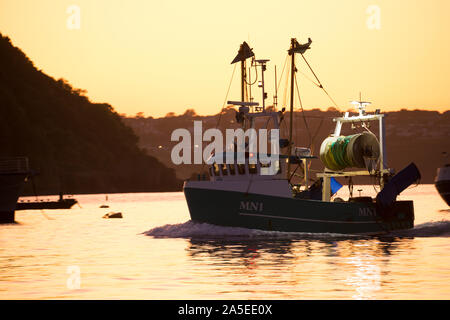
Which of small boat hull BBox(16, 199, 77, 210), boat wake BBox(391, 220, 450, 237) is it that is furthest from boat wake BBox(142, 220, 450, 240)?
small boat hull BBox(16, 199, 77, 210)

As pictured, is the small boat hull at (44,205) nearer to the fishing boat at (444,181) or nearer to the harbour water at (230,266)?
the fishing boat at (444,181)

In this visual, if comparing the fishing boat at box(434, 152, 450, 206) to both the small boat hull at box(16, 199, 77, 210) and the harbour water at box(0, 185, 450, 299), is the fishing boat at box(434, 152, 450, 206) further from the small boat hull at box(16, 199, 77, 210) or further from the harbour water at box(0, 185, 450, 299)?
the small boat hull at box(16, 199, 77, 210)

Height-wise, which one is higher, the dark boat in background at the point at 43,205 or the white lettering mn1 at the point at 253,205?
the white lettering mn1 at the point at 253,205

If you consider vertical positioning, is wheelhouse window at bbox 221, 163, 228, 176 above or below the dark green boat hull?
above

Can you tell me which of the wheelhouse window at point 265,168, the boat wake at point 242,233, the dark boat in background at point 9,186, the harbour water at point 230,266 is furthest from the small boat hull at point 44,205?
the wheelhouse window at point 265,168

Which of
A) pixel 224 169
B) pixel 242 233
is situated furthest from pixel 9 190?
pixel 242 233

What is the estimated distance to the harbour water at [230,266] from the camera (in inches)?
1148

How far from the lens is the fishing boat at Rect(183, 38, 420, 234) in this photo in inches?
2114

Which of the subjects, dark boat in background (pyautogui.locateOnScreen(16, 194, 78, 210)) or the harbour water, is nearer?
the harbour water

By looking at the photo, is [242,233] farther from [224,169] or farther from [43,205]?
[43,205]

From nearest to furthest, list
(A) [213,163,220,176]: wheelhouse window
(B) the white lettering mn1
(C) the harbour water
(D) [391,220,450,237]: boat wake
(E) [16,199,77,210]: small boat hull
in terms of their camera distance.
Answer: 1. (C) the harbour water
2. (B) the white lettering mn1
3. (A) [213,163,220,176]: wheelhouse window
4. (D) [391,220,450,237]: boat wake
5. (E) [16,199,77,210]: small boat hull

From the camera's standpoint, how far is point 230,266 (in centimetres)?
3884
